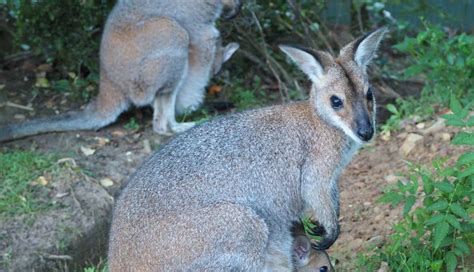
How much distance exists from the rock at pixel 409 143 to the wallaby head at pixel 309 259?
231 cm

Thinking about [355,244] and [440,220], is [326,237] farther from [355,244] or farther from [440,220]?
[355,244]

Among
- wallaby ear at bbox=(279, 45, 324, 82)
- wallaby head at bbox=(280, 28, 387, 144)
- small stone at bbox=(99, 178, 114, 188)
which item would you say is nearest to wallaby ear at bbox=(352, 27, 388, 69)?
wallaby head at bbox=(280, 28, 387, 144)

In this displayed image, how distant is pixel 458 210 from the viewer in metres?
5.19

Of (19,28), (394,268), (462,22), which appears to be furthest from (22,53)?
(394,268)

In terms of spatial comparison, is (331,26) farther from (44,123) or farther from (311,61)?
(311,61)

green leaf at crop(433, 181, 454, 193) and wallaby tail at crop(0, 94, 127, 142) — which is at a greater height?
green leaf at crop(433, 181, 454, 193)

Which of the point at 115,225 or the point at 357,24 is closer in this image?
the point at 115,225

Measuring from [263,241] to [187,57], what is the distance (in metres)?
4.02

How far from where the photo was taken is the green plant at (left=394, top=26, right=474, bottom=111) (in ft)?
24.7

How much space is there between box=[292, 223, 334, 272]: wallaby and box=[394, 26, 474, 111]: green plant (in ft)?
8.08

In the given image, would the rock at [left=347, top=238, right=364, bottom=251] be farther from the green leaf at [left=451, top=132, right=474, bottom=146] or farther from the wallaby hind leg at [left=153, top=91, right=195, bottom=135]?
the wallaby hind leg at [left=153, top=91, right=195, bottom=135]

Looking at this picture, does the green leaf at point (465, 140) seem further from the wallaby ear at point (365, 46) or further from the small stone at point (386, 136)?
the small stone at point (386, 136)

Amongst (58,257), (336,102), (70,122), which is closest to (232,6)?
(70,122)

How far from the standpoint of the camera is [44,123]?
829 cm
